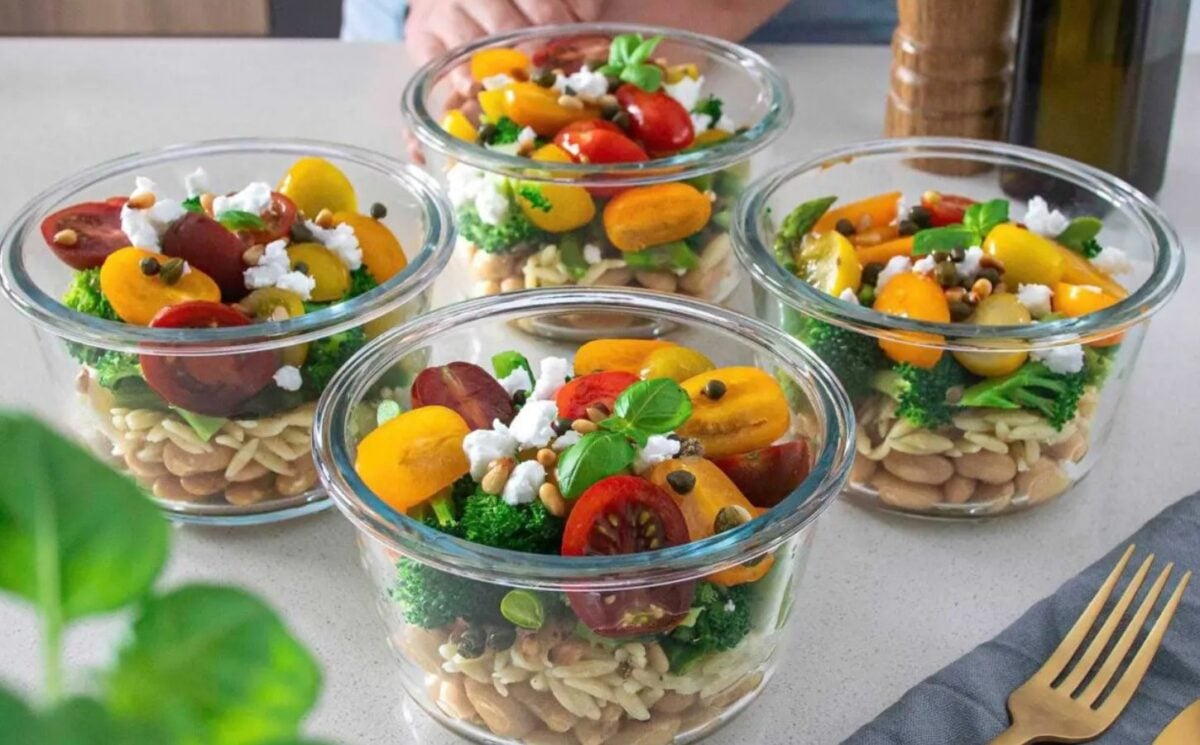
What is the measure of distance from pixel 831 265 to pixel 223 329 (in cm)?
43

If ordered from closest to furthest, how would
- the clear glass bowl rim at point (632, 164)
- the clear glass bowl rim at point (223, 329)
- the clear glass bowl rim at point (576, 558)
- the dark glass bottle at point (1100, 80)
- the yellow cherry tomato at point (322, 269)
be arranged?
the clear glass bowl rim at point (576, 558) < the clear glass bowl rim at point (223, 329) < the yellow cherry tomato at point (322, 269) < the clear glass bowl rim at point (632, 164) < the dark glass bottle at point (1100, 80)

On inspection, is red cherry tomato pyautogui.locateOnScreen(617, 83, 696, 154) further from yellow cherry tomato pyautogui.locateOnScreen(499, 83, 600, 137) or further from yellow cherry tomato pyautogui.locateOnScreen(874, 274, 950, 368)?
yellow cherry tomato pyautogui.locateOnScreen(874, 274, 950, 368)

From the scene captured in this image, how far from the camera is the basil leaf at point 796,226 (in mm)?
1104

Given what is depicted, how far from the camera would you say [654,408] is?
0.81 m

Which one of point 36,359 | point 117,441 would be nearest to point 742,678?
point 117,441

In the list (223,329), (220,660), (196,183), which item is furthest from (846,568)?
(220,660)

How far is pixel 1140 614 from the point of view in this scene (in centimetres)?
87

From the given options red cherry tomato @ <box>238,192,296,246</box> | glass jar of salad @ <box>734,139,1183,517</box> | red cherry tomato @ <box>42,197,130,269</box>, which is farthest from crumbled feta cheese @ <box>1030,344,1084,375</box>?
red cherry tomato @ <box>42,197,130,269</box>

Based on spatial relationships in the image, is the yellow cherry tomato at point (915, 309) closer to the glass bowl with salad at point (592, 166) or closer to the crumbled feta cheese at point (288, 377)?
the glass bowl with salad at point (592, 166)

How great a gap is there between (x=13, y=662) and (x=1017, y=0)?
102 cm

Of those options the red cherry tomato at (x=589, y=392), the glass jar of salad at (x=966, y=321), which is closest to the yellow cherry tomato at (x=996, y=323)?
the glass jar of salad at (x=966, y=321)

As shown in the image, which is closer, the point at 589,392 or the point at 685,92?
the point at 589,392

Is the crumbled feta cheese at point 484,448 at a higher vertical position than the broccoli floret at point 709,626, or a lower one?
higher

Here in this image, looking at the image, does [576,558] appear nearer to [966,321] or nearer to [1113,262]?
[966,321]
